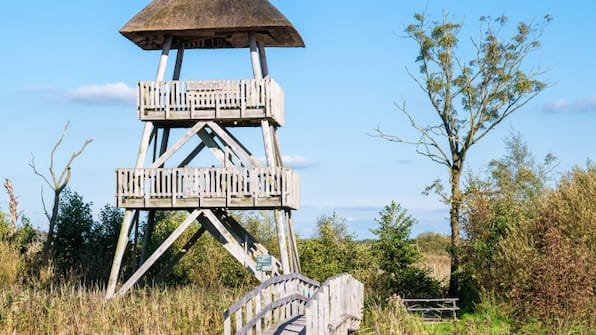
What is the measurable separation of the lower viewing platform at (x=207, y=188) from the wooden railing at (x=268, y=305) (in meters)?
3.60

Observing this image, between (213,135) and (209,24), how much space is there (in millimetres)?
2876

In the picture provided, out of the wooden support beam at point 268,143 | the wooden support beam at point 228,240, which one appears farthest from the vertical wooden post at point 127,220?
the wooden support beam at point 268,143

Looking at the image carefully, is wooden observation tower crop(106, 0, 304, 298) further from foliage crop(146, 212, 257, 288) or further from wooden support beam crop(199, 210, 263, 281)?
foliage crop(146, 212, 257, 288)

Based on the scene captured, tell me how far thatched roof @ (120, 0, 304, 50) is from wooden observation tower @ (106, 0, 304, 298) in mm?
26

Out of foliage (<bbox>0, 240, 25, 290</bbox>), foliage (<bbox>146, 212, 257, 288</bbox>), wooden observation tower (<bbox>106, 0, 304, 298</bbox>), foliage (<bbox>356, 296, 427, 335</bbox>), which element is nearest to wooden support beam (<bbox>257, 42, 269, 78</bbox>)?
wooden observation tower (<bbox>106, 0, 304, 298</bbox>)

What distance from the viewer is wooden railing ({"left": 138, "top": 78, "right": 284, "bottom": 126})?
2473cm

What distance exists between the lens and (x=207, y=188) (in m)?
24.8

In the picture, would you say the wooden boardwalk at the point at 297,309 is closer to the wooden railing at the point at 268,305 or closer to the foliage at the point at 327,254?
the wooden railing at the point at 268,305

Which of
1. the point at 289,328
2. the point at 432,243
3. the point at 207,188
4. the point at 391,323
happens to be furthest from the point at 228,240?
the point at 432,243

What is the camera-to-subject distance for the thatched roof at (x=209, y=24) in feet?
83.2

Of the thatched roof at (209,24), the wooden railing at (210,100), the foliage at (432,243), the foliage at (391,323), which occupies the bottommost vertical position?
the foliage at (391,323)

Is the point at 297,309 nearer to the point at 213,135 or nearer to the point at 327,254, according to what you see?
the point at 213,135

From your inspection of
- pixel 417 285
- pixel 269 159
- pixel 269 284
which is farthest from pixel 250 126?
pixel 269 284

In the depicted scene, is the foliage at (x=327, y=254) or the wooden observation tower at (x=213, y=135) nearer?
the wooden observation tower at (x=213, y=135)
